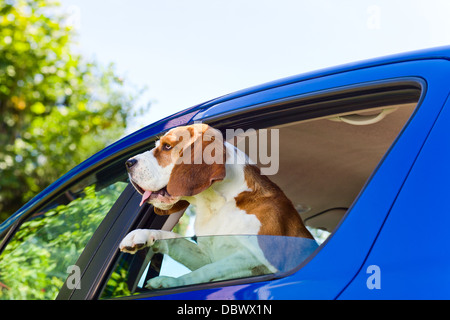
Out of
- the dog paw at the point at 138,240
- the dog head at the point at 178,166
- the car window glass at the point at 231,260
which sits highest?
the dog head at the point at 178,166

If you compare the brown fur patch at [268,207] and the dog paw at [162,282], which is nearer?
the dog paw at [162,282]

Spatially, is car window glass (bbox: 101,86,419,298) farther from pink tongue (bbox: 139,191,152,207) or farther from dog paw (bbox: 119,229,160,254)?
pink tongue (bbox: 139,191,152,207)

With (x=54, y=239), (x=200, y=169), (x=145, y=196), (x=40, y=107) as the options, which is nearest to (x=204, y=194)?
(x=200, y=169)

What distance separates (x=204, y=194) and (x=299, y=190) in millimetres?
1306

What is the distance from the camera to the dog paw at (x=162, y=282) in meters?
1.77

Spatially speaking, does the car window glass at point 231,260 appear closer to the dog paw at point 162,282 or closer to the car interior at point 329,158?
the dog paw at point 162,282

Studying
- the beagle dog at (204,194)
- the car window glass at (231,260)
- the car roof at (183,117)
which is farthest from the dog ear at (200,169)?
the car window glass at (231,260)

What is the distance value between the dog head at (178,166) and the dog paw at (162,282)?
0.35 metres

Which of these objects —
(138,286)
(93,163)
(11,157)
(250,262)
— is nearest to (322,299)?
(250,262)

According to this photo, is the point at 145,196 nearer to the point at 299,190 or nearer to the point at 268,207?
the point at 268,207

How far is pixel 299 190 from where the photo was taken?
3363 mm

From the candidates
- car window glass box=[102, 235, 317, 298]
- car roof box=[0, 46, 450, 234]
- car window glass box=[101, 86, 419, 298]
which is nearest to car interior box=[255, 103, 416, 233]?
car window glass box=[101, 86, 419, 298]

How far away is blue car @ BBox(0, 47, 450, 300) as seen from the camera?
127 cm

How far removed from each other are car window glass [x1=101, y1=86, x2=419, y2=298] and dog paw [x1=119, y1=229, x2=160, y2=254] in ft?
0.08
